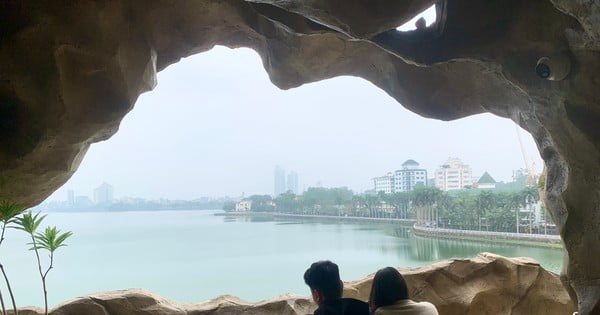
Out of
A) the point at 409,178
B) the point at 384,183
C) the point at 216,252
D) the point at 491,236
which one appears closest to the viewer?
the point at 491,236

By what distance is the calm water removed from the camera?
6.05 metres

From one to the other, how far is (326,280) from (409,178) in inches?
236

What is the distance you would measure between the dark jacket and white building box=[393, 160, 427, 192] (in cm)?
588

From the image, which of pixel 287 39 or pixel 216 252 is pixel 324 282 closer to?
pixel 287 39

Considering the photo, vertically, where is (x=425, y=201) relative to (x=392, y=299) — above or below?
above

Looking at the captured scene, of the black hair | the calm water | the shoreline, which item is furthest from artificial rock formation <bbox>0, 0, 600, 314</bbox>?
the shoreline

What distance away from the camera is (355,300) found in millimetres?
2199

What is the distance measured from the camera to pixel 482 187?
7.52 metres

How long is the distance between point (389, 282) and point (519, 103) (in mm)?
2086

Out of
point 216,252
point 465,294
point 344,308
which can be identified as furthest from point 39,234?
point 216,252

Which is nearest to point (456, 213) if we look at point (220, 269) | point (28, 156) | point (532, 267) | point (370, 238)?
point (370, 238)

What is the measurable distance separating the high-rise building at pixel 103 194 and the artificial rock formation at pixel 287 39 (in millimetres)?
4343

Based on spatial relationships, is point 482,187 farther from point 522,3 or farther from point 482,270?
point 522,3

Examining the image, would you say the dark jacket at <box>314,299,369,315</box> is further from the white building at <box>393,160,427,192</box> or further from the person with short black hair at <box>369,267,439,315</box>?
the white building at <box>393,160,427,192</box>
